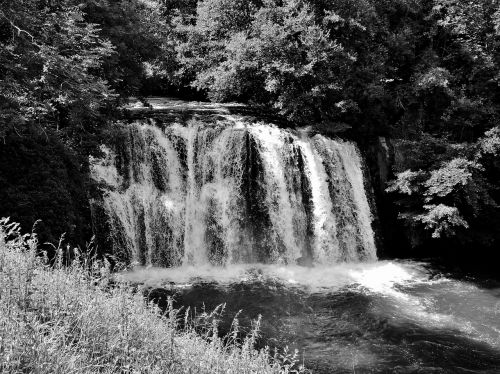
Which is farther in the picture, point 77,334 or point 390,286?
point 390,286

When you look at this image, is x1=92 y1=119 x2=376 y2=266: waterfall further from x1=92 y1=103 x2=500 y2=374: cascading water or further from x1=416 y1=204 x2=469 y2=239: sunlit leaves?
x1=416 y1=204 x2=469 y2=239: sunlit leaves

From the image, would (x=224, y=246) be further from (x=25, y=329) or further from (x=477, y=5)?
(x=477, y=5)

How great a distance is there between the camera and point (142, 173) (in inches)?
464

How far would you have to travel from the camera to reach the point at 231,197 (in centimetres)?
1233

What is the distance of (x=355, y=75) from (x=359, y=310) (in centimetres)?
876

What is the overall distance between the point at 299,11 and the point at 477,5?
6.58 m

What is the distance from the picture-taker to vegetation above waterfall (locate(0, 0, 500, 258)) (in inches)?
446

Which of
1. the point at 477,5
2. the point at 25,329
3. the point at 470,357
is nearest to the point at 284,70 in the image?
the point at 477,5

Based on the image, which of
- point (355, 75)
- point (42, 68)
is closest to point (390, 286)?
point (355, 75)

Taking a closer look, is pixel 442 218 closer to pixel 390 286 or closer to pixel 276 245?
pixel 390 286

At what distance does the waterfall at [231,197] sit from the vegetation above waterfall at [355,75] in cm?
113

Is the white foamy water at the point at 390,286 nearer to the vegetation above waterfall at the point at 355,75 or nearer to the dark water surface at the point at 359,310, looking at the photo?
the dark water surface at the point at 359,310

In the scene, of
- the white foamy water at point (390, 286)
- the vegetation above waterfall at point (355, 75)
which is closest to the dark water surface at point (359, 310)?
the white foamy water at point (390, 286)

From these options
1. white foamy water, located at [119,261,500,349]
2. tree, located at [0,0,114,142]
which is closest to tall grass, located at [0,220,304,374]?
tree, located at [0,0,114,142]
